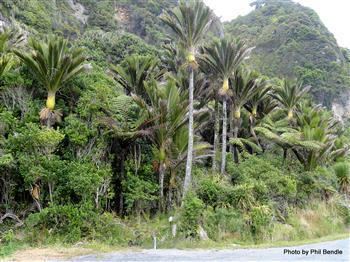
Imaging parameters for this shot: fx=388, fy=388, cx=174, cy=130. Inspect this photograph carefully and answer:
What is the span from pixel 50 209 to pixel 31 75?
5084mm

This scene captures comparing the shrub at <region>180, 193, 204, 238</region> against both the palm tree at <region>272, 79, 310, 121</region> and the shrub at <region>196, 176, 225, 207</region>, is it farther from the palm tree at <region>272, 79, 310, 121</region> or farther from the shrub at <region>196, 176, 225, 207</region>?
the palm tree at <region>272, 79, 310, 121</region>

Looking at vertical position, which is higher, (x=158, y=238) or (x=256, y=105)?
(x=256, y=105)

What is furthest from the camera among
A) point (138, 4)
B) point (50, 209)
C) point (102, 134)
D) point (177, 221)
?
point (138, 4)

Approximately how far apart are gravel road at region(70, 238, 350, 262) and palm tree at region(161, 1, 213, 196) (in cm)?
394

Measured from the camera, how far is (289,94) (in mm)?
21500

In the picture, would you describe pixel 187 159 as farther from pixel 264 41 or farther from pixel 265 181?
pixel 264 41

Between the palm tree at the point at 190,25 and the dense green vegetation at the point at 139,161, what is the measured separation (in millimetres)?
38

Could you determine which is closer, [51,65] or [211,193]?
[51,65]

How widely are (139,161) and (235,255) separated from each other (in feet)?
20.7

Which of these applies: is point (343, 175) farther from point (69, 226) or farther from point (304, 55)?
point (304, 55)

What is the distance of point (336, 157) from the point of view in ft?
74.9

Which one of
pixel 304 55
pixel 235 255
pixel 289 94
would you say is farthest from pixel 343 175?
pixel 304 55

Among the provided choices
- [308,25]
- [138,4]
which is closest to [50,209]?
[138,4]

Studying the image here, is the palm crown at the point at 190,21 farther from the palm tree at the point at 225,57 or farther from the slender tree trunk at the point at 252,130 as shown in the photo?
the slender tree trunk at the point at 252,130
